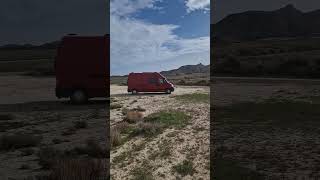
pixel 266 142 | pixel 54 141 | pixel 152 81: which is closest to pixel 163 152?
pixel 266 142

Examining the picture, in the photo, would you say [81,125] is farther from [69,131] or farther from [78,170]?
[78,170]

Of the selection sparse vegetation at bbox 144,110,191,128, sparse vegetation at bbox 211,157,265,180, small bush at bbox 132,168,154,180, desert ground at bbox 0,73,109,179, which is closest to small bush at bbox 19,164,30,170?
desert ground at bbox 0,73,109,179

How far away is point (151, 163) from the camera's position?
1042cm

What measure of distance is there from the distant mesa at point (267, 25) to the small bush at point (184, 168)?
52.4 meters

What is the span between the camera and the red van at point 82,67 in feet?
69.5

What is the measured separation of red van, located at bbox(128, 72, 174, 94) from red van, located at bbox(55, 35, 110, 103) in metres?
13.3

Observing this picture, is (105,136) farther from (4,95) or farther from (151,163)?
(4,95)

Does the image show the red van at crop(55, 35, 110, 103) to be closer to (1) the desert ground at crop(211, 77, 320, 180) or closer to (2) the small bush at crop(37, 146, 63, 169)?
(1) the desert ground at crop(211, 77, 320, 180)

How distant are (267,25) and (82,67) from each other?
176 feet

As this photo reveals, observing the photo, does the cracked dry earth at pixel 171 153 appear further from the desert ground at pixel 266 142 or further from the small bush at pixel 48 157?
the small bush at pixel 48 157

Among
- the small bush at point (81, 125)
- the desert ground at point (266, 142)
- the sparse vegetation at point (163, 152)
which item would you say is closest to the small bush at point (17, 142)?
the small bush at point (81, 125)

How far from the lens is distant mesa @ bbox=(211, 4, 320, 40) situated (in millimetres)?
62125

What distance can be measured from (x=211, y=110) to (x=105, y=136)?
9.14 metres

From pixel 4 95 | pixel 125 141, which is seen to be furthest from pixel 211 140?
pixel 4 95
